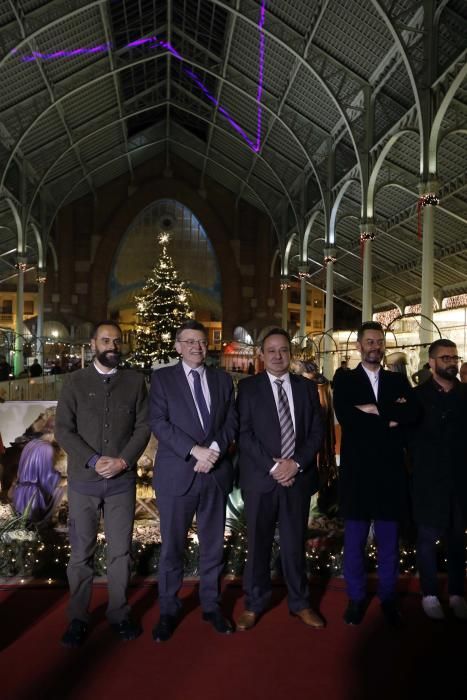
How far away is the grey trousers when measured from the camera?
11.6 ft

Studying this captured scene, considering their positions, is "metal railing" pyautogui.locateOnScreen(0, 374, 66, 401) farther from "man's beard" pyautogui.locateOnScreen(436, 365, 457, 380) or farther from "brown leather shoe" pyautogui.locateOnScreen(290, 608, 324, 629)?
"man's beard" pyautogui.locateOnScreen(436, 365, 457, 380)

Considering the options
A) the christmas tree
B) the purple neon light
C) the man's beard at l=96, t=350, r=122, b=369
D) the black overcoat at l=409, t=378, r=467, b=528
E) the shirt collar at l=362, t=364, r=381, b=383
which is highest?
the purple neon light

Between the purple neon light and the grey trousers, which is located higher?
the purple neon light

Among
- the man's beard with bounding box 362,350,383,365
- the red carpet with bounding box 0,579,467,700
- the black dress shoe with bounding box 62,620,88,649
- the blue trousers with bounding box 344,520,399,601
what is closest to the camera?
the red carpet with bounding box 0,579,467,700

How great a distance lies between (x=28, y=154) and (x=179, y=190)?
10.1 metres

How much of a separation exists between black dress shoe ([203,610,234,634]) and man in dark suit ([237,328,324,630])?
136mm

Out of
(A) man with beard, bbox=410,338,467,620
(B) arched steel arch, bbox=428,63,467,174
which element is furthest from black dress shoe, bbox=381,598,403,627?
(B) arched steel arch, bbox=428,63,467,174

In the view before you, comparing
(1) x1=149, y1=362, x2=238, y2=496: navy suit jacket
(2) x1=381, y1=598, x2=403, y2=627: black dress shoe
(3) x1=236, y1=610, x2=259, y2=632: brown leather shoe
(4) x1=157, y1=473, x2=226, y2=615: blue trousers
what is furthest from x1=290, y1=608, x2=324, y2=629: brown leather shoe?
(1) x1=149, y1=362, x2=238, y2=496: navy suit jacket

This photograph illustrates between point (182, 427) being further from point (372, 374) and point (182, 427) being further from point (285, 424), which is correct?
point (372, 374)

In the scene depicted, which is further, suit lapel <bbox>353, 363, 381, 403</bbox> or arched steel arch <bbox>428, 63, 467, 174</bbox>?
arched steel arch <bbox>428, 63, 467, 174</bbox>

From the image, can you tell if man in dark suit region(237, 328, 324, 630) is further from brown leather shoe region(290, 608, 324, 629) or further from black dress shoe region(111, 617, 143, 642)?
black dress shoe region(111, 617, 143, 642)

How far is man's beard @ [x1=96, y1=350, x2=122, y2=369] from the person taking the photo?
3619 millimetres

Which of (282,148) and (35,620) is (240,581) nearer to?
(35,620)

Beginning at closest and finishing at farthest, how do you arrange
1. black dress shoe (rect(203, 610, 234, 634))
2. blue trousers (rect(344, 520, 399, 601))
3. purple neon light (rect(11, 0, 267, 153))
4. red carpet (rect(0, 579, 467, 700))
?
red carpet (rect(0, 579, 467, 700)), black dress shoe (rect(203, 610, 234, 634)), blue trousers (rect(344, 520, 399, 601)), purple neon light (rect(11, 0, 267, 153))
